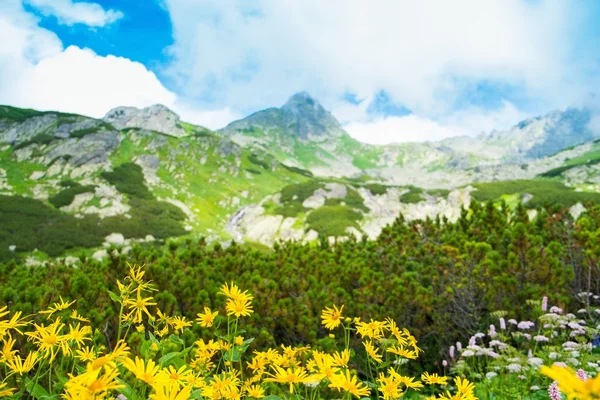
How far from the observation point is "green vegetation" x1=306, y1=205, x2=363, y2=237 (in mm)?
71500

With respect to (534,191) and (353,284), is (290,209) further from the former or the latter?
(353,284)

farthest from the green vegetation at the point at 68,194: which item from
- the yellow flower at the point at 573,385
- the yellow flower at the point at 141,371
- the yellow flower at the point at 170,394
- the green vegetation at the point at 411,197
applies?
the yellow flower at the point at 573,385

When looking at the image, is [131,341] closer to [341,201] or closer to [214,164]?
[341,201]

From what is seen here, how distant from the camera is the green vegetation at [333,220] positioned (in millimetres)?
71500

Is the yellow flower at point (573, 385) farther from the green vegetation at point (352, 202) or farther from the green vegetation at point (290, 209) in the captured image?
the green vegetation at point (352, 202)

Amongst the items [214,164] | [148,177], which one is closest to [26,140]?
[148,177]

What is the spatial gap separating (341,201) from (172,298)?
91281 millimetres

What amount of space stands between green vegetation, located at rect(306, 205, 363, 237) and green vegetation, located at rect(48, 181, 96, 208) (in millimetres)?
60458

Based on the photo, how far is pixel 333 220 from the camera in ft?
255

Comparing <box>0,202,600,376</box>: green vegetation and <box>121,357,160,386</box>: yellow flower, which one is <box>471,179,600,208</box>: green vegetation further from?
<box>121,357,160,386</box>: yellow flower

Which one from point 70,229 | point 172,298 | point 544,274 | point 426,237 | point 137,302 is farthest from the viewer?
point 70,229

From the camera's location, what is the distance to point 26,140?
125188 mm

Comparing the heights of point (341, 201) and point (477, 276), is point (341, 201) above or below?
above

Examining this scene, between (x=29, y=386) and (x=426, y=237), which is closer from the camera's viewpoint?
(x=29, y=386)
